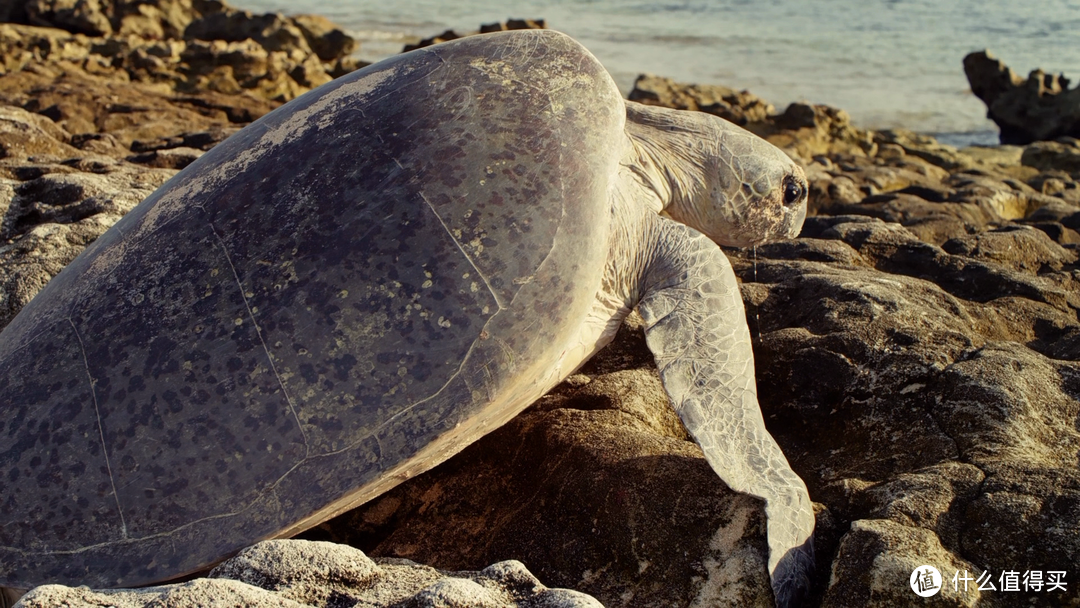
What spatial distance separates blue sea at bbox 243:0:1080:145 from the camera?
13.4 meters

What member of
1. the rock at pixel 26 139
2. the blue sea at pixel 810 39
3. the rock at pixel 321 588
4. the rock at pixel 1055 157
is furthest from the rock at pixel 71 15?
the rock at pixel 321 588

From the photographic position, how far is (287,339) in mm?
2172

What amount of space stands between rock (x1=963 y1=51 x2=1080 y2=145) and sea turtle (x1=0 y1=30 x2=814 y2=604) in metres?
10.9

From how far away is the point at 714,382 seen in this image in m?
2.55

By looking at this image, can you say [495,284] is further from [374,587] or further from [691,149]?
[691,149]

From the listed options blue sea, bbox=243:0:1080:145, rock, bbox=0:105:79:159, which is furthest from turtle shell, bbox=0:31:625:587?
blue sea, bbox=243:0:1080:145

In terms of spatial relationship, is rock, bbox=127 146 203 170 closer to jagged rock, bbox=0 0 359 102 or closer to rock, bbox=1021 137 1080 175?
jagged rock, bbox=0 0 359 102

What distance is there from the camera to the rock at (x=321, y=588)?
1587 mm

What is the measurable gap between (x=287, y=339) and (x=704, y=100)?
859 centimetres

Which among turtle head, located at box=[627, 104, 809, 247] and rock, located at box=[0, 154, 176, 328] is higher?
turtle head, located at box=[627, 104, 809, 247]

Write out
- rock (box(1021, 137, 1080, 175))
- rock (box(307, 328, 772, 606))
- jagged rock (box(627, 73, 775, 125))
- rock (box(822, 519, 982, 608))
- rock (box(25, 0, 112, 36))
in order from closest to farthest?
1. rock (box(822, 519, 982, 608))
2. rock (box(307, 328, 772, 606))
3. rock (box(1021, 137, 1080, 175))
4. jagged rock (box(627, 73, 775, 125))
5. rock (box(25, 0, 112, 36))

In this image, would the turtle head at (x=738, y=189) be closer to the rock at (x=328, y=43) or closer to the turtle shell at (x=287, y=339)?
the turtle shell at (x=287, y=339)

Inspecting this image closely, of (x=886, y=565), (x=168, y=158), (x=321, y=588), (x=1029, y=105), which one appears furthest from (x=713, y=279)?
(x=1029, y=105)

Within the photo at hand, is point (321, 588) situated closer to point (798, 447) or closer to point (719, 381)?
point (719, 381)
